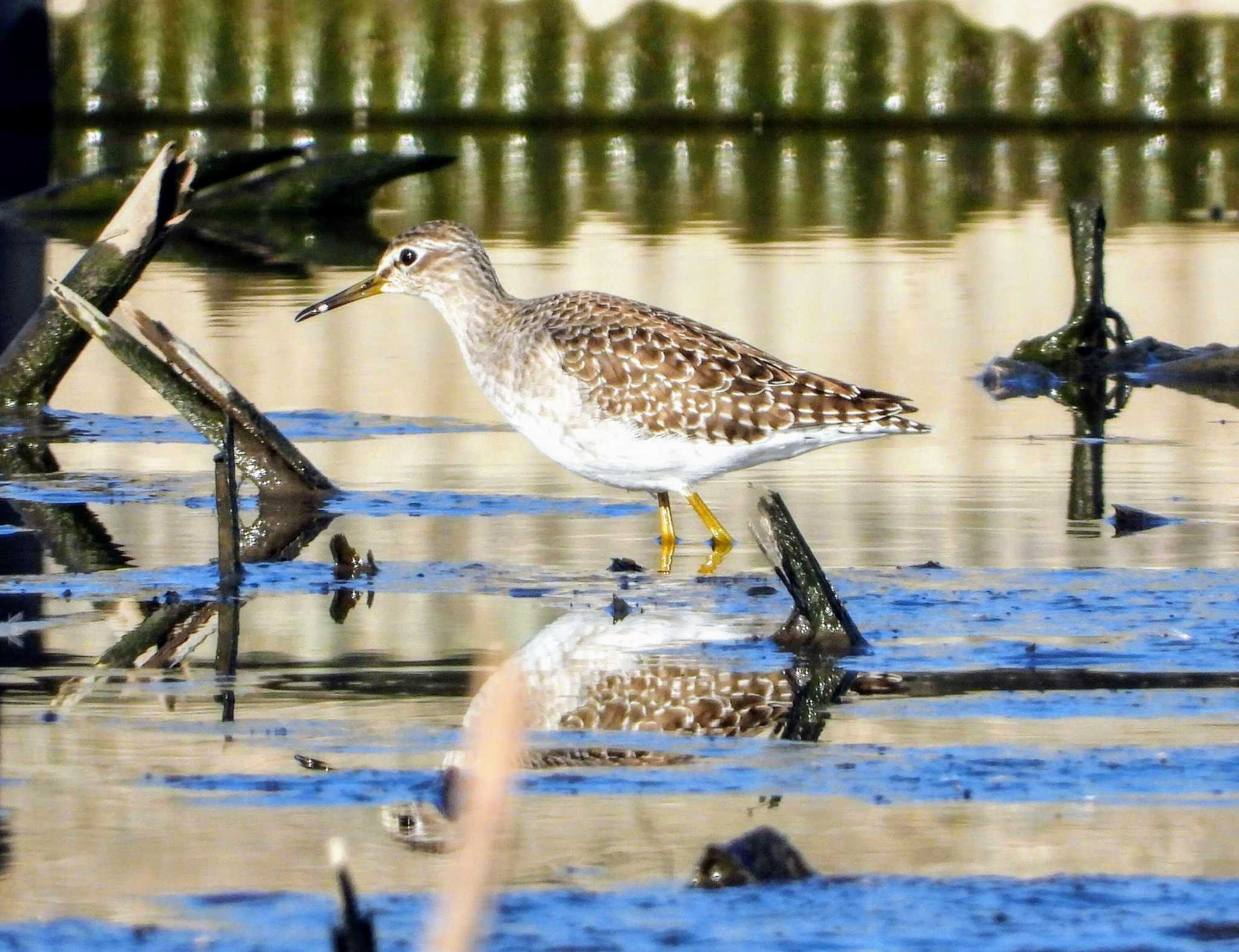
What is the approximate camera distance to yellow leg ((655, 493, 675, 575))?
7652 mm

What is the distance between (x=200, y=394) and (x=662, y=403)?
182 cm

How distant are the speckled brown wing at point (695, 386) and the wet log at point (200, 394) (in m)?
1.22

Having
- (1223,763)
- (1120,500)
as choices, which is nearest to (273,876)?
(1223,763)

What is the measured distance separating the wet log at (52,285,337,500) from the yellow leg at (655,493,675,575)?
1.36 metres

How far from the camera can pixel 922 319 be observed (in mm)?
13977

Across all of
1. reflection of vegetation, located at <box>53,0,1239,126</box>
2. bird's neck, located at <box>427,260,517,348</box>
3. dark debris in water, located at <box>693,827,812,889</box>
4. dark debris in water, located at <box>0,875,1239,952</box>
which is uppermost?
reflection of vegetation, located at <box>53,0,1239,126</box>

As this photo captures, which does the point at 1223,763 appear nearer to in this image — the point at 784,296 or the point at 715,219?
the point at 784,296

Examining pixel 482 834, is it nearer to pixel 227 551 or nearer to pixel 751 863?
pixel 751 863

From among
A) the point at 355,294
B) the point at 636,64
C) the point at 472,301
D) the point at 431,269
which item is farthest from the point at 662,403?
the point at 636,64

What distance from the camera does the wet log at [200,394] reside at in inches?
332

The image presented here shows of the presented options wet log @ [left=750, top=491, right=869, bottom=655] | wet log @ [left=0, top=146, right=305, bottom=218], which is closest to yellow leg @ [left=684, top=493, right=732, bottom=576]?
wet log @ [left=750, top=491, right=869, bottom=655]

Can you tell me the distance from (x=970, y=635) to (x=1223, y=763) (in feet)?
4.36

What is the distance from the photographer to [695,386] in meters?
7.79

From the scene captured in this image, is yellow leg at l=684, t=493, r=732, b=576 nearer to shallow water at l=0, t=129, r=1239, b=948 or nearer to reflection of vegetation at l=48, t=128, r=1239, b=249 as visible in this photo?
shallow water at l=0, t=129, r=1239, b=948
